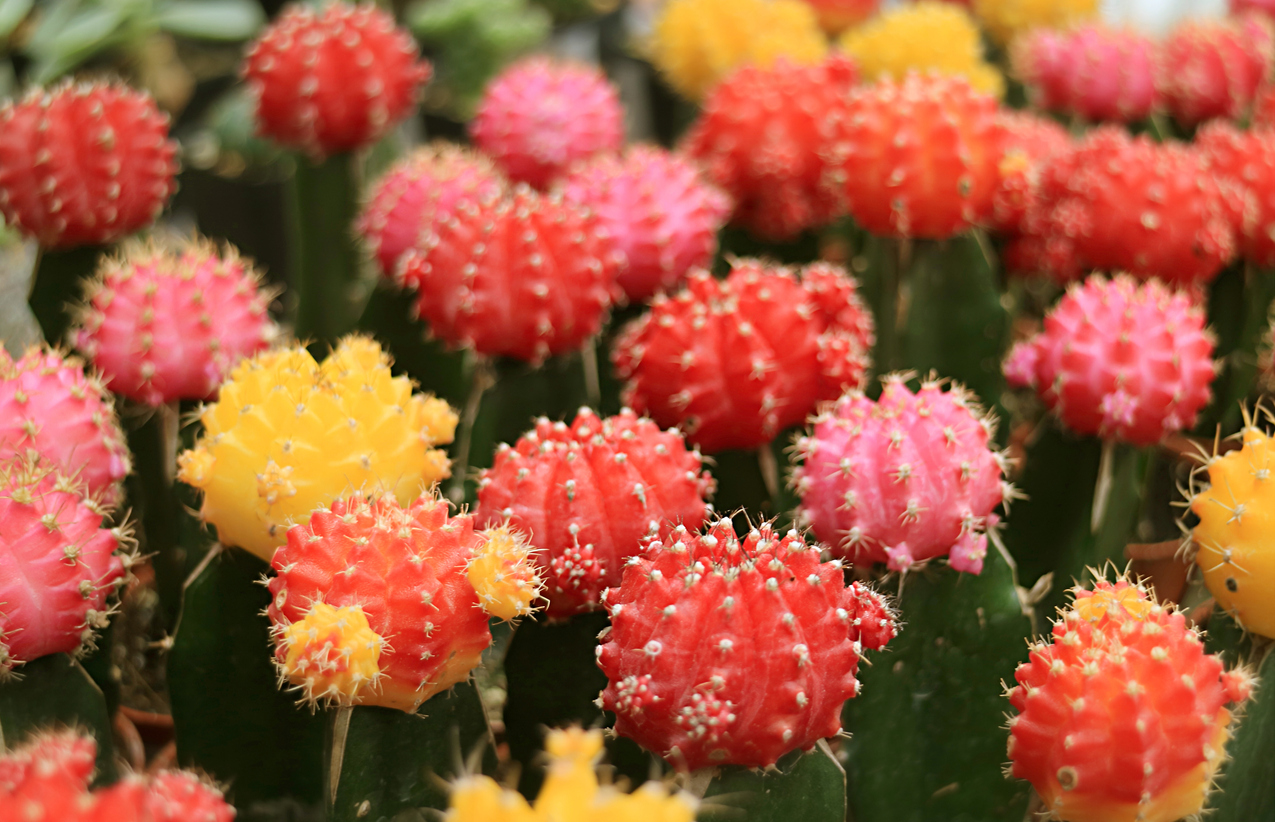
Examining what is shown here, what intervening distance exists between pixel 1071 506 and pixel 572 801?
2.13 feet

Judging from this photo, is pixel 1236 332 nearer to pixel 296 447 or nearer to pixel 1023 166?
pixel 1023 166

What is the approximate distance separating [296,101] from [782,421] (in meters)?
0.64

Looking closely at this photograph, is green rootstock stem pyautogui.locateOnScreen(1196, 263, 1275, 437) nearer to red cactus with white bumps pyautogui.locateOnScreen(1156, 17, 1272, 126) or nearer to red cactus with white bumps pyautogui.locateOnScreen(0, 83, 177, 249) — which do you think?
red cactus with white bumps pyautogui.locateOnScreen(1156, 17, 1272, 126)

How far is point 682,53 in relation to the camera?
5.87ft

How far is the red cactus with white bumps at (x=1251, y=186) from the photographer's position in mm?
1141

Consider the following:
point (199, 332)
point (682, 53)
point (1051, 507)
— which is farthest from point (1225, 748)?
point (682, 53)

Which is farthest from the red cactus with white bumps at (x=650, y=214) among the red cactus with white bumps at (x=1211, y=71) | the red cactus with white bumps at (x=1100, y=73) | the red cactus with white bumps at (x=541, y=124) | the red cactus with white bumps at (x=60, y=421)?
the red cactus with white bumps at (x=1211, y=71)

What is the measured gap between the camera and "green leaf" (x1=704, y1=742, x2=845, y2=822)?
621 mm

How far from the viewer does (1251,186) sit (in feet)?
3.77

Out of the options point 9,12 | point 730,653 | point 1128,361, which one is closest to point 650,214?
point 1128,361

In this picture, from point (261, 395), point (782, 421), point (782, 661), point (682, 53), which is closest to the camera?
point (782, 661)

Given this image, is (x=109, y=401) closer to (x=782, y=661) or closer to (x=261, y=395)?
(x=261, y=395)

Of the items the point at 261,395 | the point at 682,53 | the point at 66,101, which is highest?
the point at 66,101

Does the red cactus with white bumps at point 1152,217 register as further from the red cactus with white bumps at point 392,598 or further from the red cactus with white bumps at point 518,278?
the red cactus with white bumps at point 392,598
